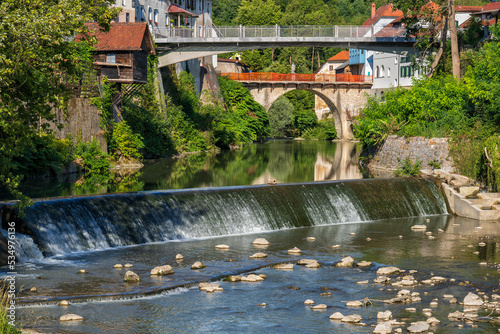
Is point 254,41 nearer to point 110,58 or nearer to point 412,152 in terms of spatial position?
point 110,58

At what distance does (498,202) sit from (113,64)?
21783 mm

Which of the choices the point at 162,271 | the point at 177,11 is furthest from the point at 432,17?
the point at 162,271

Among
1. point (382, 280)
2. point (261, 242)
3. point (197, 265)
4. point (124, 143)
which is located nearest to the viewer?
point (382, 280)

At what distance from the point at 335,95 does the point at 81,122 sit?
45467 millimetres

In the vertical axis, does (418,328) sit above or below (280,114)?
below

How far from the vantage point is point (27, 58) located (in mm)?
12555

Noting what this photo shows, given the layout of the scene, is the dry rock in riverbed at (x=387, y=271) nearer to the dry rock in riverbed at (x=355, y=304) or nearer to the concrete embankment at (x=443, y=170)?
the dry rock in riverbed at (x=355, y=304)

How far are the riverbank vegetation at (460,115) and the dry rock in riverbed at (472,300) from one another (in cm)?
1288

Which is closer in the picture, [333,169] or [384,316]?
[384,316]

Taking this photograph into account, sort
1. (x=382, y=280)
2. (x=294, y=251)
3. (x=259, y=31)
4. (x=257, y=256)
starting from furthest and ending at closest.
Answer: (x=259, y=31) < (x=294, y=251) < (x=257, y=256) < (x=382, y=280)

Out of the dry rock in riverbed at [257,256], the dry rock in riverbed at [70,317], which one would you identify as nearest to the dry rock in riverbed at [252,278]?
the dry rock in riverbed at [257,256]

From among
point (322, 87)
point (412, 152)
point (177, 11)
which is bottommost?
point (412, 152)

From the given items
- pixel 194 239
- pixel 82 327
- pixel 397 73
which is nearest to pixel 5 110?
pixel 82 327

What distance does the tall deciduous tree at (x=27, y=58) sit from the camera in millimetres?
12062
